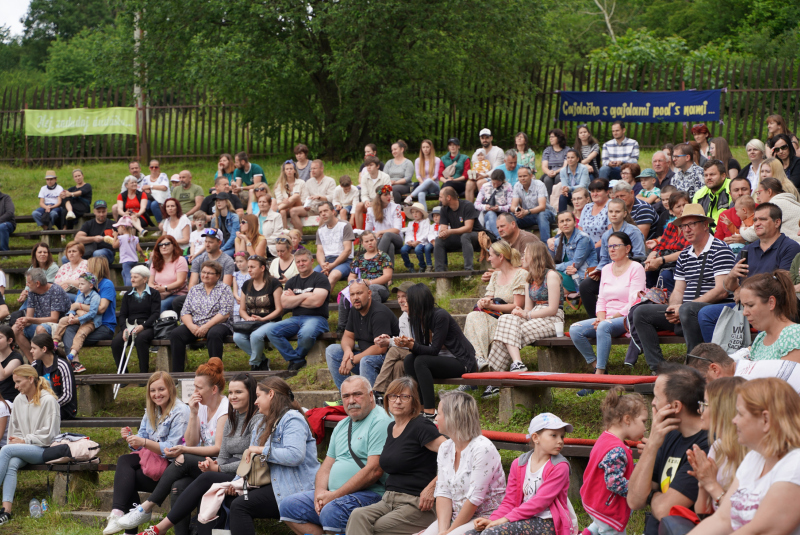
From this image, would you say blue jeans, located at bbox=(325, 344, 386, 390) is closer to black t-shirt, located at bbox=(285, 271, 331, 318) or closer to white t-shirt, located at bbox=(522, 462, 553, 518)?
black t-shirt, located at bbox=(285, 271, 331, 318)

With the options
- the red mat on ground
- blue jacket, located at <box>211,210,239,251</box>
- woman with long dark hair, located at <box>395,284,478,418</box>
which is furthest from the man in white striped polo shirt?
blue jacket, located at <box>211,210,239,251</box>

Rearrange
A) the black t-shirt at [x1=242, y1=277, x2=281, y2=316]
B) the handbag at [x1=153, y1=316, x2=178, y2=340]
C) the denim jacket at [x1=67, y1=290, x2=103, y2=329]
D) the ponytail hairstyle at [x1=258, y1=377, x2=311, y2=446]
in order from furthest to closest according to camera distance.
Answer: the denim jacket at [x1=67, y1=290, x2=103, y2=329] → the handbag at [x1=153, y1=316, x2=178, y2=340] → the black t-shirt at [x1=242, y1=277, x2=281, y2=316] → the ponytail hairstyle at [x1=258, y1=377, x2=311, y2=446]

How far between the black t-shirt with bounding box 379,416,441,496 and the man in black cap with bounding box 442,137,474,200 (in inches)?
302

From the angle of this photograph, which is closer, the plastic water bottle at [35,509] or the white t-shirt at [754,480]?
the white t-shirt at [754,480]

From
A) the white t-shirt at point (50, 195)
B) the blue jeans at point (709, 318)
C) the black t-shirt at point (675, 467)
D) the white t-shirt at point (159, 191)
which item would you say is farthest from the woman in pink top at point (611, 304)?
the white t-shirt at point (50, 195)

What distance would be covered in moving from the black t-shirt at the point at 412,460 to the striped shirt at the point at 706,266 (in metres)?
2.55

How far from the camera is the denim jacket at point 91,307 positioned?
9.98 metres

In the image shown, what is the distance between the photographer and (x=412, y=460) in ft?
18.4

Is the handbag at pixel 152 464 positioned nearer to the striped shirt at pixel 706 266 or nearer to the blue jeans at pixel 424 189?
the striped shirt at pixel 706 266

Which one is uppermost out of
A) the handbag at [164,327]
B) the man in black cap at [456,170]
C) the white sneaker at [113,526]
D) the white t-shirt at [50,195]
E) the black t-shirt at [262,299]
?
the man in black cap at [456,170]

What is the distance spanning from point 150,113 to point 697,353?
16.9 m

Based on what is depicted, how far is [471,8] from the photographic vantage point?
16.9 metres

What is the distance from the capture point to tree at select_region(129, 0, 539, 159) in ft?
53.7

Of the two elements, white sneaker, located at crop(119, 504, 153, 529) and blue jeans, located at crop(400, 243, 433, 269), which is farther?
blue jeans, located at crop(400, 243, 433, 269)
